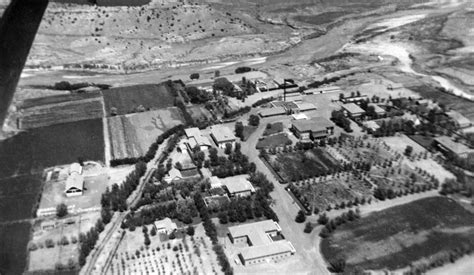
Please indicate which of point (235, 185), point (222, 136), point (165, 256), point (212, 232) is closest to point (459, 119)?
point (222, 136)

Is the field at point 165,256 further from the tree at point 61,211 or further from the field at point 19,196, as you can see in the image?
the field at point 19,196

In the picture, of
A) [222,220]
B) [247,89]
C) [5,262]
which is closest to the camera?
[5,262]

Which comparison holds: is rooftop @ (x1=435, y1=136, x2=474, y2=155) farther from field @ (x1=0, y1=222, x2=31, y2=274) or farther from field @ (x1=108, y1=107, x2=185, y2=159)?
field @ (x1=0, y1=222, x2=31, y2=274)

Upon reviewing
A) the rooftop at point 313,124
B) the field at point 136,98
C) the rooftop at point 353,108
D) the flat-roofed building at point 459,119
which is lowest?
the flat-roofed building at point 459,119

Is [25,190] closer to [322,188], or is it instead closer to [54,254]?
[54,254]

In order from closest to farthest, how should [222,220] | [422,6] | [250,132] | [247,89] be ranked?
[222,220] < [250,132] < [247,89] < [422,6]

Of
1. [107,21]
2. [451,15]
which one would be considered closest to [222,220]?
[107,21]

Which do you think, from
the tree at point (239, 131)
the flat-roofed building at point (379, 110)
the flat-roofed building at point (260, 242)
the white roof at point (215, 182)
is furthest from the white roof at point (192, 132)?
the flat-roofed building at point (379, 110)

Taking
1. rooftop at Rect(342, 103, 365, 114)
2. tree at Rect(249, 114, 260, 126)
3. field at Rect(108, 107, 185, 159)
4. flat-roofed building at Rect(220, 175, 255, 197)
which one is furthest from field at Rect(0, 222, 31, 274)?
rooftop at Rect(342, 103, 365, 114)
